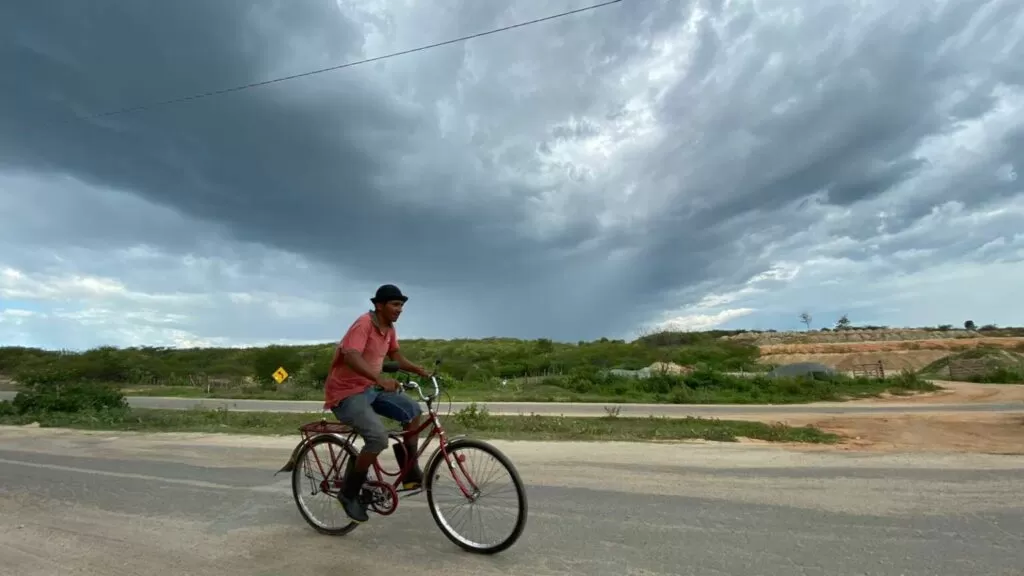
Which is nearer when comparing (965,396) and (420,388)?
(420,388)

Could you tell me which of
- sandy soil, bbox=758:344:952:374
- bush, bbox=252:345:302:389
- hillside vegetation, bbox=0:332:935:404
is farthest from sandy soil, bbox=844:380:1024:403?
bush, bbox=252:345:302:389

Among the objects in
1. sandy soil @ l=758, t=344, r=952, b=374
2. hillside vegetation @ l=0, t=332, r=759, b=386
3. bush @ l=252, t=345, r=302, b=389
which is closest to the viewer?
bush @ l=252, t=345, r=302, b=389

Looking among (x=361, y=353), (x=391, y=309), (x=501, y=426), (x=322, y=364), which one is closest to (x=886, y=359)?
(x=322, y=364)

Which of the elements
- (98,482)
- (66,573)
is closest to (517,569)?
(66,573)

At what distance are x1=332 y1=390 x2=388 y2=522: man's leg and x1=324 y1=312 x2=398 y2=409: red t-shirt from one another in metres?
0.07

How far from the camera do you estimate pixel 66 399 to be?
18.1 m

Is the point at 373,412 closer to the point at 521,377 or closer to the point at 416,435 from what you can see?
the point at 416,435

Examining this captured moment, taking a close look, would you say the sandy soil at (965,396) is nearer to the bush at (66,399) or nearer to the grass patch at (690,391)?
the grass patch at (690,391)

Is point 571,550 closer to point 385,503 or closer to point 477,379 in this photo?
point 385,503

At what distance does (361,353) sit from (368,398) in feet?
1.26

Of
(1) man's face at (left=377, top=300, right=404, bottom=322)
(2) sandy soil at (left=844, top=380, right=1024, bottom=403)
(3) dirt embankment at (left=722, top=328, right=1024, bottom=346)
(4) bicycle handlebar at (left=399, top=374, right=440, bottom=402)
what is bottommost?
(2) sandy soil at (left=844, top=380, right=1024, bottom=403)

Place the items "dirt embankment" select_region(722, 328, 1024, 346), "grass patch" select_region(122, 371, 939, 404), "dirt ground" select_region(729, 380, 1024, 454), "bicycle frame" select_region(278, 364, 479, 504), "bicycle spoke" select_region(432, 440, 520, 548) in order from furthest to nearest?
"dirt embankment" select_region(722, 328, 1024, 346) → "grass patch" select_region(122, 371, 939, 404) → "dirt ground" select_region(729, 380, 1024, 454) → "bicycle frame" select_region(278, 364, 479, 504) → "bicycle spoke" select_region(432, 440, 520, 548)

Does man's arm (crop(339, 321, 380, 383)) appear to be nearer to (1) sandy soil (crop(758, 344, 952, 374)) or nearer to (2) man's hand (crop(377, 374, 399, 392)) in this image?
(2) man's hand (crop(377, 374, 399, 392))

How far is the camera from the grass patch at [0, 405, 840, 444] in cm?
1195
